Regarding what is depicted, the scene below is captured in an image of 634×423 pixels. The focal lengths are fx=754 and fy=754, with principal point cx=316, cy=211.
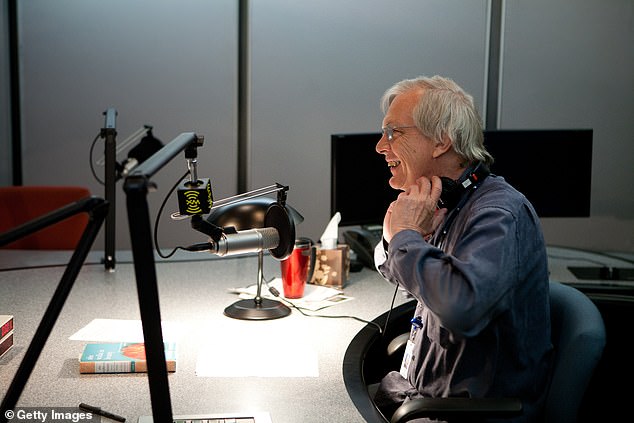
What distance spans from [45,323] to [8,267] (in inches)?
75.1

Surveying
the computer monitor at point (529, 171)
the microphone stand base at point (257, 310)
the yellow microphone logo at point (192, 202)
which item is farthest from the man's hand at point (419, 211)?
the computer monitor at point (529, 171)

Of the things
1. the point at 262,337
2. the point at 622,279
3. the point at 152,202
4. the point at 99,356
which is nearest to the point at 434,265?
the point at 262,337

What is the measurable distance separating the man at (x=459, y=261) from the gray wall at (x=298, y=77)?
2187 mm

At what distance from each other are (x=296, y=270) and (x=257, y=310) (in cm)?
22

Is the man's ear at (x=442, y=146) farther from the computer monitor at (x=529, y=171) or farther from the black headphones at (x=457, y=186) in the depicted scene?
the computer monitor at (x=529, y=171)

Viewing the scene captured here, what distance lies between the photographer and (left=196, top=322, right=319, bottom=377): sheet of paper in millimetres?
1701

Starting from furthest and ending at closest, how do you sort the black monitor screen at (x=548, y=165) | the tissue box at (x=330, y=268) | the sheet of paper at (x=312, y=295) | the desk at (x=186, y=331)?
the black monitor screen at (x=548, y=165) → the tissue box at (x=330, y=268) → the sheet of paper at (x=312, y=295) → the desk at (x=186, y=331)

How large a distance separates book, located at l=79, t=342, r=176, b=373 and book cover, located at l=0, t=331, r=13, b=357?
19 centimetres

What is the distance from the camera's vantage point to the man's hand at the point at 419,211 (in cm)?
169

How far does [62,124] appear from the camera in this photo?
3.92m

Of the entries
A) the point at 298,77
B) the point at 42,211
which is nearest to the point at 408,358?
the point at 42,211

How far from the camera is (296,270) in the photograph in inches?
91.9

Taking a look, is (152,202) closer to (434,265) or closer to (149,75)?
(149,75)

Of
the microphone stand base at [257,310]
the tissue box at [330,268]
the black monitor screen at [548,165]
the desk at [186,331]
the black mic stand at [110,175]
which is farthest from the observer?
the black monitor screen at [548,165]
